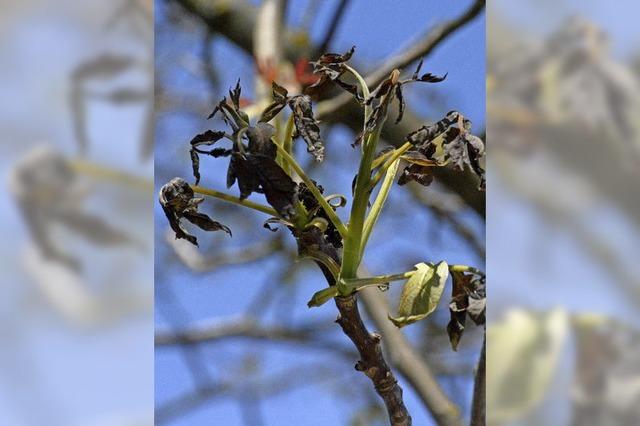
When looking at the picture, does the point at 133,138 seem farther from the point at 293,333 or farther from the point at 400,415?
the point at 293,333

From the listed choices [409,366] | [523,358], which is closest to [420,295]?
[523,358]

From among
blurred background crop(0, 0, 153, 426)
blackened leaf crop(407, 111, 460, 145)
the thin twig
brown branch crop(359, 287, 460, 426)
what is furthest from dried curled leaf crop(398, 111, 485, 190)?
the thin twig

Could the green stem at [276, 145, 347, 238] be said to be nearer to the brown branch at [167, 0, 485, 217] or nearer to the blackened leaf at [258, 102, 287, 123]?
the blackened leaf at [258, 102, 287, 123]

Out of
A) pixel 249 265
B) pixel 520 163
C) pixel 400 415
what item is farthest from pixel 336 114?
pixel 520 163

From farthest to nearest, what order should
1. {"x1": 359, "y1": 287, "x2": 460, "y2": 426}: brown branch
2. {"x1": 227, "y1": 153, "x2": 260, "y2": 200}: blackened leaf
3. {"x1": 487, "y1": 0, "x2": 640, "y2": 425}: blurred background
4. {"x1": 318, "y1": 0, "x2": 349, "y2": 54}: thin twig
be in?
1. {"x1": 318, "y1": 0, "x2": 349, "y2": 54}: thin twig
2. {"x1": 359, "y1": 287, "x2": 460, "y2": 426}: brown branch
3. {"x1": 227, "y1": 153, "x2": 260, "y2": 200}: blackened leaf
4. {"x1": 487, "y1": 0, "x2": 640, "y2": 425}: blurred background

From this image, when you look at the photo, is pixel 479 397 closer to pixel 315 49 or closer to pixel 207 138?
pixel 207 138

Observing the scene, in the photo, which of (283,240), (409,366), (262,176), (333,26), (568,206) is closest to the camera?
(568,206)
